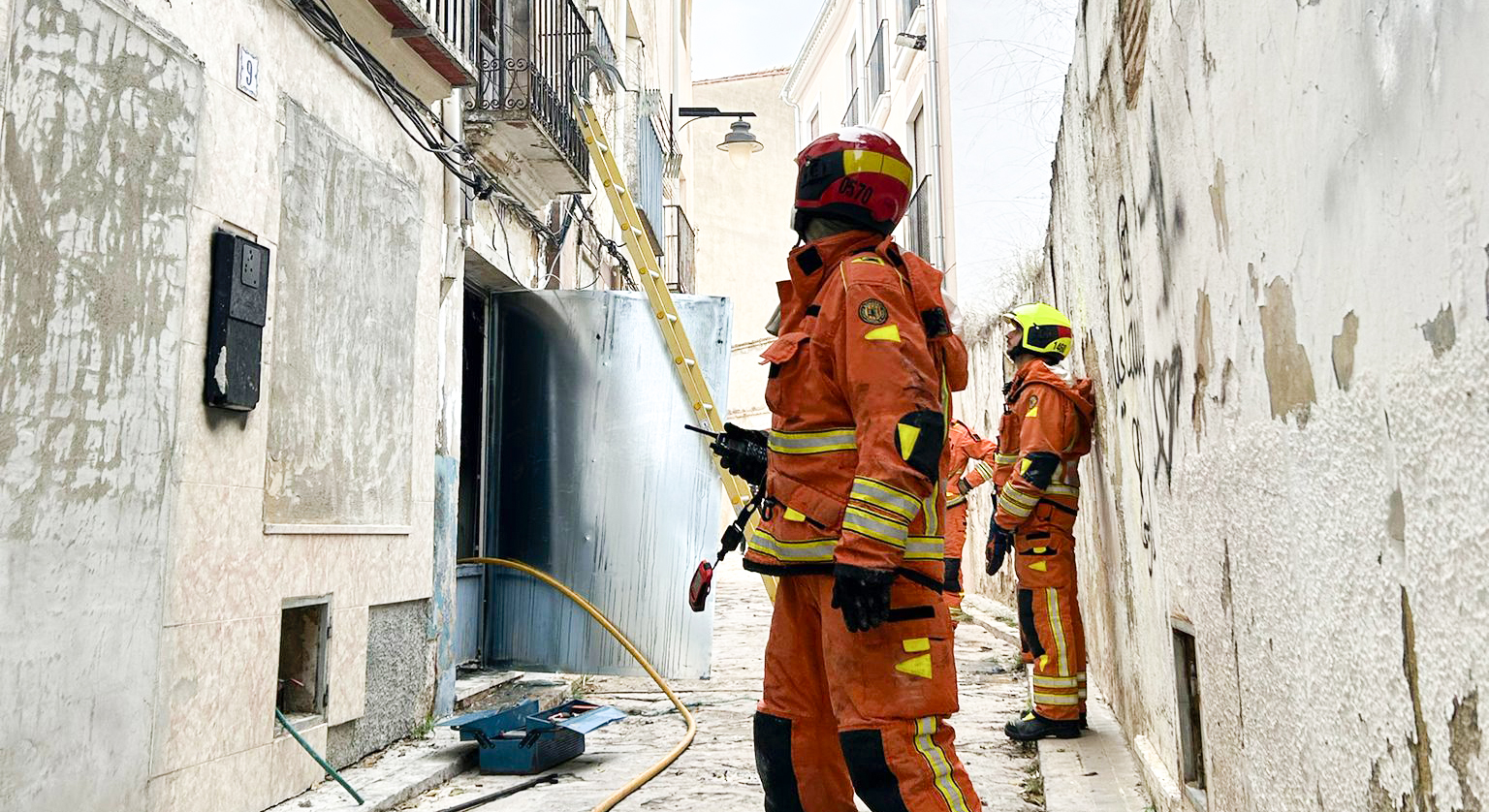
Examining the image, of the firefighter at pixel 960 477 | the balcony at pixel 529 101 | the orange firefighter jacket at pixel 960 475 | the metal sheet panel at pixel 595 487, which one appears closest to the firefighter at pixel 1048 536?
the metal sheet panel at pixel 595 487

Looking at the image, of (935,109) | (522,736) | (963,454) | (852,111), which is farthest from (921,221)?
(522,736)

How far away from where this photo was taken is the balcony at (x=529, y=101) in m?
6.55

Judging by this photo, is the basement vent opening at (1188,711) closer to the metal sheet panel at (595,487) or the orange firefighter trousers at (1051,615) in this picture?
the orange firefighter trousers at (1051,615)

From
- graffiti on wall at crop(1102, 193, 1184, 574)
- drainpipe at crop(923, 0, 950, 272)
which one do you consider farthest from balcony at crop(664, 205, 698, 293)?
graffiti on wall at crop(1102, 193, 1184, 574)

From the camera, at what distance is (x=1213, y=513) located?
8.67 feet

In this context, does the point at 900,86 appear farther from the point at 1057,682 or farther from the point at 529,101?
the point at 1057,682

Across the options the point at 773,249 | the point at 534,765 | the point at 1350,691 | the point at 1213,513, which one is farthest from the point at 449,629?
the point at 773,249

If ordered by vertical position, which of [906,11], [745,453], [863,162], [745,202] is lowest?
[745,453]

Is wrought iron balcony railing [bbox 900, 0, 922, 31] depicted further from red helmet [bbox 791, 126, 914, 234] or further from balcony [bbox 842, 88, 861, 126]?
red helmet [bbox 791, 126, 914, 234]

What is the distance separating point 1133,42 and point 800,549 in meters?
1.74

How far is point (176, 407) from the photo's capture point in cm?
377

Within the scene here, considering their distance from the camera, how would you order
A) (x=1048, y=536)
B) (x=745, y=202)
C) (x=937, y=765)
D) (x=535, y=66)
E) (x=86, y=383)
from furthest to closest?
(x=745, y=202), (x=535, y=66), (x=1048, y=536), (x=86, y=383), (x=937, y=765)

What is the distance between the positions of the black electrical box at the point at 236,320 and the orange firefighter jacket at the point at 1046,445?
2.96 meters

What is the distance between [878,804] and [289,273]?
3090 mm
